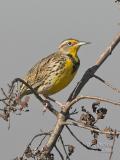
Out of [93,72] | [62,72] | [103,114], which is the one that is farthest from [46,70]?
[103,114]

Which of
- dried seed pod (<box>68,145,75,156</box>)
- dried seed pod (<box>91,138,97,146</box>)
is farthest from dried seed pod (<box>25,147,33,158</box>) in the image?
dried seed pod (<box>91,138,97,146</box>)

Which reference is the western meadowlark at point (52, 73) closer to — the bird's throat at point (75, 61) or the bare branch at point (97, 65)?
the bird's throat at point (75, 61)

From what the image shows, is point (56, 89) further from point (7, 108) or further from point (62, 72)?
point (7, 108)

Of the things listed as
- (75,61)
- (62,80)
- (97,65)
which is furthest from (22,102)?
(75,61)

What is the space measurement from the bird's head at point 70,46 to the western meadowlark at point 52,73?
10cm

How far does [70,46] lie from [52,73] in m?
0.57

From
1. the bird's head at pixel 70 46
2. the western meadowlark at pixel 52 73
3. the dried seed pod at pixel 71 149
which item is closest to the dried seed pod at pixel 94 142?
the dried seed pod at pixel 71 149

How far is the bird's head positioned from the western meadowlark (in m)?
0.10

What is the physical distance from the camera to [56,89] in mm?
4902

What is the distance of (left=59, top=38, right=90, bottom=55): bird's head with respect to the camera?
5.48 metres

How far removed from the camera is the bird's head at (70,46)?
548cm

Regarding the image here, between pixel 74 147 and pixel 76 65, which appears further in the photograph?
pixel 76 65

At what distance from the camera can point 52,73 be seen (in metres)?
5.07

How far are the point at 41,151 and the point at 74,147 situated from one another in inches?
9.4
